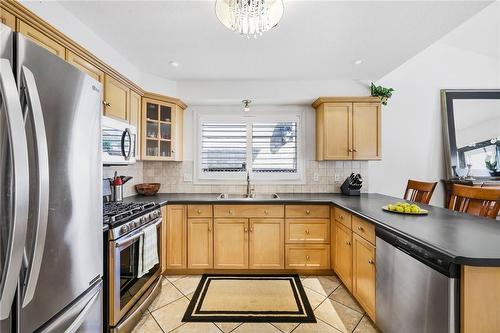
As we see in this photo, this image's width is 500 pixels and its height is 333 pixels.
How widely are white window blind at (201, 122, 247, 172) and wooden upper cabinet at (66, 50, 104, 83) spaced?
1568 mm

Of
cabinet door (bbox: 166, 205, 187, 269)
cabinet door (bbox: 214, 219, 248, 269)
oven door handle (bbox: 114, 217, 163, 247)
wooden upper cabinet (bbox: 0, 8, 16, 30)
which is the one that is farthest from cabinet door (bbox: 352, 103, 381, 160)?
wooden upper cabinet (bbox: 0, 8, 16, 30)

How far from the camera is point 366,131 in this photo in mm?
3021

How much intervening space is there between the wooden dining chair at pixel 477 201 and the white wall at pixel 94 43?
342 cm

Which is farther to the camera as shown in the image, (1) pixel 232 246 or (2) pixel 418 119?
(2) pixel 418 119

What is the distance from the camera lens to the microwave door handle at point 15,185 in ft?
2.51

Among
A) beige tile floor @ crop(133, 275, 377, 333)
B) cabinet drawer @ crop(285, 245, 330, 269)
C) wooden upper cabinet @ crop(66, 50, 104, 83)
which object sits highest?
wooden upper cabinet @ crop(66, 50, 104, 83)

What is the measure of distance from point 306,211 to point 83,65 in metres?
2.59

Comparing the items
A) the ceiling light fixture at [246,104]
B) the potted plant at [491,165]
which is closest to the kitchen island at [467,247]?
the ceiling light fixture at [246,104]

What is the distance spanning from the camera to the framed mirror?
10.7 feet

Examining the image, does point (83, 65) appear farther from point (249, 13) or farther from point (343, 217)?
point (343, 217)

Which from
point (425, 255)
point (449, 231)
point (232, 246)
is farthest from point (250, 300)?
point (449, 231)

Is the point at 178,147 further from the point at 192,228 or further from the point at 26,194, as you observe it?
the point at 26,194

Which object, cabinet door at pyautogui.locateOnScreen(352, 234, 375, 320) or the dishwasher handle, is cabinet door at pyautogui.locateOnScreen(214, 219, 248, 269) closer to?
cabinet door at pyautogui.locateOnScreen(352, 234, 375, 320)

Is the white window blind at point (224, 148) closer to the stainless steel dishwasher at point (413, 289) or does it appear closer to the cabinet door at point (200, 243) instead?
the cabinet door at point (200, 243)
